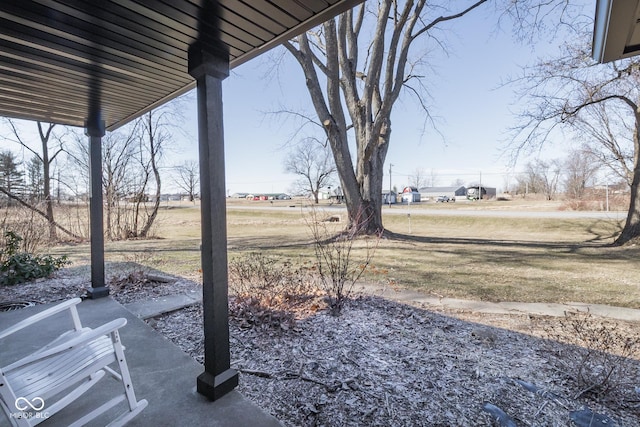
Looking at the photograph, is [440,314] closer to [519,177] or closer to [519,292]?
[519,292]

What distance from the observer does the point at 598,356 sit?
2340 mm

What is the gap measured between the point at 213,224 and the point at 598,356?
9.97ft

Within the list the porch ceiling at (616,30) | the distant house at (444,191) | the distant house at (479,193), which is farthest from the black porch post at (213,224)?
the distant house at (444,191)

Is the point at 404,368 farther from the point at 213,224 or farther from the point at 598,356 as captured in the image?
the point at 213,224

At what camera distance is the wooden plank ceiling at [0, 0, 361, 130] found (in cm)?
175

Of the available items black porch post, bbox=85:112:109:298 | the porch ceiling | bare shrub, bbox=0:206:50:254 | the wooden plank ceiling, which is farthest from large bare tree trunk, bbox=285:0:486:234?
bare shrub, bbox=0:206:50:254

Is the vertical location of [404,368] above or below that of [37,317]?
below

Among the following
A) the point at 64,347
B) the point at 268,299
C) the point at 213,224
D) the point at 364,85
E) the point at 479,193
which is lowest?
the point at 268,299

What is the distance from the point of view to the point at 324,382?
6.74 ft

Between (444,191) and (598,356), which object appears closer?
(598,356)

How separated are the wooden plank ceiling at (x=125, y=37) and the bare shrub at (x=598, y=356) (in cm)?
282

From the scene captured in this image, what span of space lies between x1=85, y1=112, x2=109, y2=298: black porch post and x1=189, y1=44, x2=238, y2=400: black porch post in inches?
97.7

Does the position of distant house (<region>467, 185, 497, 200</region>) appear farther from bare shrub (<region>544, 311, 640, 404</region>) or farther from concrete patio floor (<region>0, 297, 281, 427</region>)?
concrete patio floor (<region>0, 297, 281, 427</region>)

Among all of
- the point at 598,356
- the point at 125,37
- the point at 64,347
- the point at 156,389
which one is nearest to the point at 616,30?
the point at 598,356
